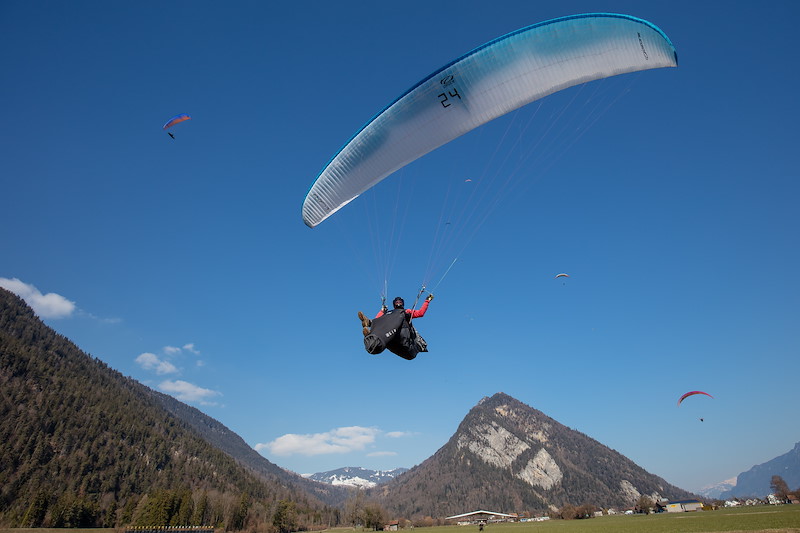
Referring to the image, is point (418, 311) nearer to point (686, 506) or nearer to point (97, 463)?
point (686, 506)

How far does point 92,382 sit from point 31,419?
41688 mm

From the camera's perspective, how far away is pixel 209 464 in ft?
456

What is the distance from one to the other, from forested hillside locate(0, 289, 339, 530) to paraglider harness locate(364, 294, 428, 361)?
79100mm

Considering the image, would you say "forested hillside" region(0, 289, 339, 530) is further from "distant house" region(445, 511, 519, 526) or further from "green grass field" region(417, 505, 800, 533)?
"green grass field" region(417, 505, 800, 533)

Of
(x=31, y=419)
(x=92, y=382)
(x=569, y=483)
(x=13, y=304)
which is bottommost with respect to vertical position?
(x=569, y=483)

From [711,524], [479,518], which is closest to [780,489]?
[479,518]

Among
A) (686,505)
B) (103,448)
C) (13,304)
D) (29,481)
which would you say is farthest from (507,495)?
(13,304)

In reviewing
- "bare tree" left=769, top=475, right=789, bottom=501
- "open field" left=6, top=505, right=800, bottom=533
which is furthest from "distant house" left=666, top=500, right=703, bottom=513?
"open field" left=6, top=505, right=800, bottom=533

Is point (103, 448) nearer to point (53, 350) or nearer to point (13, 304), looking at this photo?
point (53, 350)

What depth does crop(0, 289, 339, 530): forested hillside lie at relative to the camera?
241 ft

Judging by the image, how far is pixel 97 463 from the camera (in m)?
110

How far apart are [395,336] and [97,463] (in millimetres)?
136898

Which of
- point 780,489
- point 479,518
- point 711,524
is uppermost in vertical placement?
point 780,489

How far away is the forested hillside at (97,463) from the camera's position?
73375 mm
